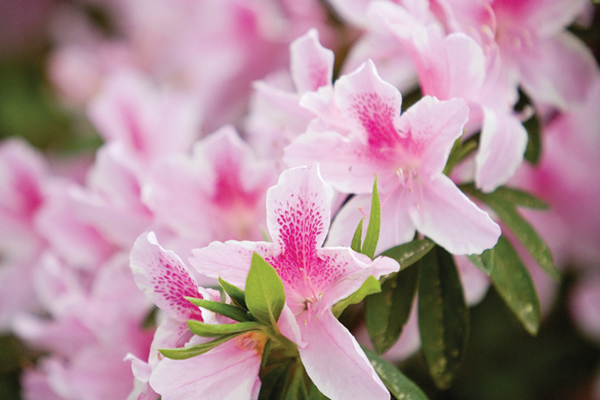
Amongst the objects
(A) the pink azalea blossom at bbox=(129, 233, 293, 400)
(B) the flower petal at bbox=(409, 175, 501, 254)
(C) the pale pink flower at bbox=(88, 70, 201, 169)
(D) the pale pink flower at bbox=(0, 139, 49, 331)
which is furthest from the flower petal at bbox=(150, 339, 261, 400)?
(D) the pale pink flower at bbox=(0, 139, 49, 331)

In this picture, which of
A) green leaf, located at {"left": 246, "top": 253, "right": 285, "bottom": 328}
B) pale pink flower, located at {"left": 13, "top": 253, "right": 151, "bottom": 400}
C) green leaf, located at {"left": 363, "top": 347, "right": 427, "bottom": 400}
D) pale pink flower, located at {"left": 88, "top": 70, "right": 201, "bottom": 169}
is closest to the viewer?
green leaf, located at {"left": 246, "top": 253, "right": 285, "bottom": 328}


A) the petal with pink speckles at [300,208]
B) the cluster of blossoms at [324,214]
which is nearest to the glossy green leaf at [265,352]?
the cluster of blossoms at [324,214]

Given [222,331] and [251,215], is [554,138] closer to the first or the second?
[251,215]

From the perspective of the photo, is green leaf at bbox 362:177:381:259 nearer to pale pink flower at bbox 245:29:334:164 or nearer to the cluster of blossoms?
the cluster of blossoms

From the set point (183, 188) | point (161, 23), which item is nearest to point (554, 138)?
point (183, 188)

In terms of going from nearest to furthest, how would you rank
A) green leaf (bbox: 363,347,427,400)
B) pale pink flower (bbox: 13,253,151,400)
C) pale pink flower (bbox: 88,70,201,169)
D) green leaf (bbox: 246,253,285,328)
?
green leaf (bbox: 246,253,285,328), green leaf (bbox: 363,347,427,400), pale pink flower (bbox: 13,253,151,400), pale pink flower (bbox: 88,70,201,169)

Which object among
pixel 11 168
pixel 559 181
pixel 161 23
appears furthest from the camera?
pixel 161 23

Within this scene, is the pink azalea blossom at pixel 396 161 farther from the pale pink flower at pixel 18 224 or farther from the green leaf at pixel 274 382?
the pale pink flower at pixel 18 224
